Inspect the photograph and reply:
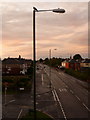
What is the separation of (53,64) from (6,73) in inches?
2665

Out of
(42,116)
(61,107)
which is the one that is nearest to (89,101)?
(61,107)

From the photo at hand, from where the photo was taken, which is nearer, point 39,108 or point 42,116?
point 42,116

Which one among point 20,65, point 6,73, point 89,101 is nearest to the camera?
point 89,101

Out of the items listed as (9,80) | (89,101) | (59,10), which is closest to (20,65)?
(9,80)

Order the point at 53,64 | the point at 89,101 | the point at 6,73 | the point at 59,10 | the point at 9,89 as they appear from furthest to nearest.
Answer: the point at 53,64 < the point at 6,73 < the point at 9,89 < the point at 89,101 < the point at 59,10

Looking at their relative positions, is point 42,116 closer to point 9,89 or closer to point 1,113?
point 1,113

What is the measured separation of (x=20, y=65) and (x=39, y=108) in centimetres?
4651

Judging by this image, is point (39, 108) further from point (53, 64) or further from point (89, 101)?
point (53, 64)

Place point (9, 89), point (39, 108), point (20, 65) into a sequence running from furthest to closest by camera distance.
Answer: point (20, 65) → point (9, 89) → point (39, 108)

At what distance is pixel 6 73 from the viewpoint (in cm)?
5975

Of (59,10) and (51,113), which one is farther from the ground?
(59,10)

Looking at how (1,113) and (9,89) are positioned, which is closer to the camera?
(1,113)

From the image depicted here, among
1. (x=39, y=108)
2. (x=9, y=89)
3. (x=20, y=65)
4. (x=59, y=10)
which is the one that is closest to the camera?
(x=59, y=10)

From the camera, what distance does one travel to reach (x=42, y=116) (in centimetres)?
1770
